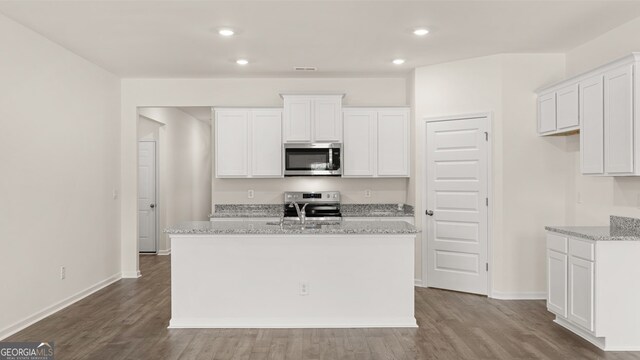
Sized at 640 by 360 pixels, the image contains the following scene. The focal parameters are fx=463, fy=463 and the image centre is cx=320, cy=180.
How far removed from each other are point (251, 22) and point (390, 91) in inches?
111

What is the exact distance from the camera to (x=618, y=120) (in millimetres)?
3824

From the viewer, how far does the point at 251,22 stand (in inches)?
162

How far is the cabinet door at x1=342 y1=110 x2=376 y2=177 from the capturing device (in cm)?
614

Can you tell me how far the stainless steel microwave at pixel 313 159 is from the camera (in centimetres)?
605

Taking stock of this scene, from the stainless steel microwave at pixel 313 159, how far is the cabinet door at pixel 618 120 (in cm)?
305

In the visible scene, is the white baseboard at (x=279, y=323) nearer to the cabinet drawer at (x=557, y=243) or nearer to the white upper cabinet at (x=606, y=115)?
the cabinet drawer at (x=557, y=243)

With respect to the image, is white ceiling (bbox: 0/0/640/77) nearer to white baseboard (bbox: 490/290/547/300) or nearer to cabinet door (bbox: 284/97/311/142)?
cabinet door (bbox: 284/97/311/142)

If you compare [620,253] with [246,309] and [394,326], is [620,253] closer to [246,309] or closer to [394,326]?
[394,326]

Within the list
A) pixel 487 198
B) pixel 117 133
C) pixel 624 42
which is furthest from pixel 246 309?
pixel 624 42

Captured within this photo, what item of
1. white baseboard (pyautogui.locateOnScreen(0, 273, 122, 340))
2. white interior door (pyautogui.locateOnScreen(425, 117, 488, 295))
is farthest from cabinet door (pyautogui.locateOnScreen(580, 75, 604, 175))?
white baseboard (pyautogui.locateOnScreen(0, 273, 122, 340))

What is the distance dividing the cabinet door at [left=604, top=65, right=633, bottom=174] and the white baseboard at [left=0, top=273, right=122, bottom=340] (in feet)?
17.4

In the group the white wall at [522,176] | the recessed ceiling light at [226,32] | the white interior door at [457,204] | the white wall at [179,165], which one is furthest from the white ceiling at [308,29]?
the white wall at [179,165]

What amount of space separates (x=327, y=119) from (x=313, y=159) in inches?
21.8

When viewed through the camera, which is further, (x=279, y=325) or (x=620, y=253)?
(x=279, y=325)
